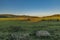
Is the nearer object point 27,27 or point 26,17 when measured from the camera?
point 27,27

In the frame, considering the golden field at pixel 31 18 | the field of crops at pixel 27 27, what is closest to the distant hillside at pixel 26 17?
the golden field at pixel 31 18

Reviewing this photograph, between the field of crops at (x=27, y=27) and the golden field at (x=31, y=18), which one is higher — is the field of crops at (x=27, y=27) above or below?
below

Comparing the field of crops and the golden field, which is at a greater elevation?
the golden field

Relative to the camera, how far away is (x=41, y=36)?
3820mm

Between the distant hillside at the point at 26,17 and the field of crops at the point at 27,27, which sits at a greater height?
the distant hillside at the point at 26,17

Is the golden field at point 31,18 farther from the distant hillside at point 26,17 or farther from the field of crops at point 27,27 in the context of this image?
the field of crops at point 27,27

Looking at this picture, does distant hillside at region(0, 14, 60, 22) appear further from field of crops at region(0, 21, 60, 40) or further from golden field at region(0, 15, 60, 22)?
field of crops at region(0, 21, 60, 40)

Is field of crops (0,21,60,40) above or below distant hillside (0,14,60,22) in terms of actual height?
below

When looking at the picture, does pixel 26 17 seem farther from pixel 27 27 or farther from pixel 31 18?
pixel 27 27

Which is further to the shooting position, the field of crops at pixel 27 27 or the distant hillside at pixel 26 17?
the distant hillside at pixel 26 17

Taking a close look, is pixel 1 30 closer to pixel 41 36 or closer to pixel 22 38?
pixel 22 38

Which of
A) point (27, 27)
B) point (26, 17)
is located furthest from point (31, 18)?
point (27, 27)

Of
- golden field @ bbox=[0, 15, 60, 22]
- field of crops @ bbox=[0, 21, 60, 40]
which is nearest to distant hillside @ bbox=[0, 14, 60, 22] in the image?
golden field @ bbox=[0, 15, 60, 22]

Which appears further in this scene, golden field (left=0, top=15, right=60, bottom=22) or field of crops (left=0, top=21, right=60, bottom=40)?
golden field (left=0, top=15, right=60, bottom=22)
